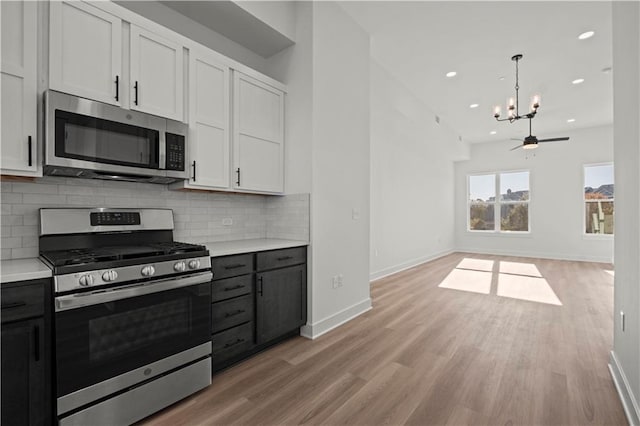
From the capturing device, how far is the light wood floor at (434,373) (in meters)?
1.81

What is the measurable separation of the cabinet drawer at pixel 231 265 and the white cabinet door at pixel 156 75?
1124mm

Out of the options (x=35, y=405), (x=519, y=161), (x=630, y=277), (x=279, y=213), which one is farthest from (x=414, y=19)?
(x=519, y=161)

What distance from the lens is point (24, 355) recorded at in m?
1.39

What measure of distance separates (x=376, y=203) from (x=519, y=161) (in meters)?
5.66

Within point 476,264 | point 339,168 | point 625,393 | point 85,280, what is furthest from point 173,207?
point 476,264

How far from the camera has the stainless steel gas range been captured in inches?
59.6

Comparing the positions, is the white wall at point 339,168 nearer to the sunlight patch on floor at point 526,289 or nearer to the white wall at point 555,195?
the sunlight patch on floor at point 526,289

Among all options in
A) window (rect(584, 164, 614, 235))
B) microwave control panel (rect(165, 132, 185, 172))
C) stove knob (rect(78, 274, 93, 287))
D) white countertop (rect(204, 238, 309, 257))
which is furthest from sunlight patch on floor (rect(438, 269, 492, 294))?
stove knob (rect(78, 274, 93, 287))

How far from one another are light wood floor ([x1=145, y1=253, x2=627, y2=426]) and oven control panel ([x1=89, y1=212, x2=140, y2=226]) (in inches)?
51.1

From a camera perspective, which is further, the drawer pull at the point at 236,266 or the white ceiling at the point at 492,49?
the white ceiling at the point at 492,49

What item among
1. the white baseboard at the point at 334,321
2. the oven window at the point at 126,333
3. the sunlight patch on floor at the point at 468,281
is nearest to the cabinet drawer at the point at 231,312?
the oven window at the point at 126,333

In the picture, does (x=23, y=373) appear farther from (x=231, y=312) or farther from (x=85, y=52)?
(x=85, y=52)

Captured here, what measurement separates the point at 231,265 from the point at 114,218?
35.2 inches

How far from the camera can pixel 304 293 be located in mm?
2934
